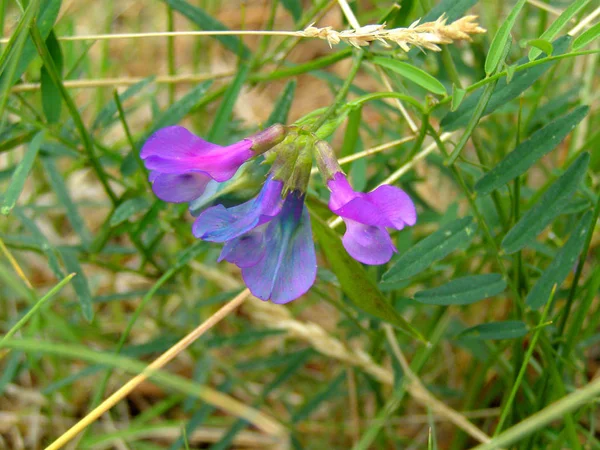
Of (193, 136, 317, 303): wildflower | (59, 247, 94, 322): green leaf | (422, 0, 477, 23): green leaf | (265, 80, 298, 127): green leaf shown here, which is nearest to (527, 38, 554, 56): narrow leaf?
(422, 0, 477, 23): green leaf

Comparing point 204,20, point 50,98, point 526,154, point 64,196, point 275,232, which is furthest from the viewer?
point 64,196

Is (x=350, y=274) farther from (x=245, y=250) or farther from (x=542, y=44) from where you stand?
(x=542, y=44)

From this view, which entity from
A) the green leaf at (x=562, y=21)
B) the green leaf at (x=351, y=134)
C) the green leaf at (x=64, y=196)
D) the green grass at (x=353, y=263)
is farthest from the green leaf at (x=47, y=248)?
the green leaf at (x=562, y=21)

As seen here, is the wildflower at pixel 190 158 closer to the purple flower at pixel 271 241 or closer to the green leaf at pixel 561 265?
the purple flower at pixel 271 241

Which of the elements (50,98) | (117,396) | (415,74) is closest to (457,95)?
(415,74)

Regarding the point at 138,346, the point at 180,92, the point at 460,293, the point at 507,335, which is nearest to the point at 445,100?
the point at 460,293
